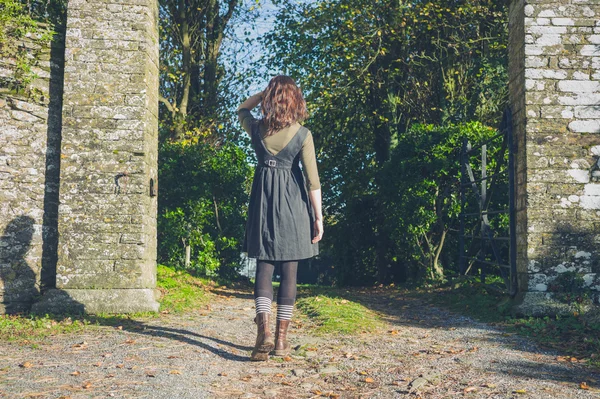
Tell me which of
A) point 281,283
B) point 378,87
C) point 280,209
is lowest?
point 281,283

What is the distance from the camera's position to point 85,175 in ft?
22.1

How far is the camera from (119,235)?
22.1 ft

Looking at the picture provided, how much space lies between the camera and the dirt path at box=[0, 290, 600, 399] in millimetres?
3824

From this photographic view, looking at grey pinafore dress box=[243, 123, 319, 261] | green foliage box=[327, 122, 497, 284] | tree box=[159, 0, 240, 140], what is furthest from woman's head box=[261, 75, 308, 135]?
tree box=[159, 0, 240, 140]

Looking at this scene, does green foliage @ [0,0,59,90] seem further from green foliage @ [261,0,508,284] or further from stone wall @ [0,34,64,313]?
green foliage @ [261,0,508,284]

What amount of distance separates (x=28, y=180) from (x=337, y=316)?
3.78 metres

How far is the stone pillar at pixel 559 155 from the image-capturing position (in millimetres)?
6504

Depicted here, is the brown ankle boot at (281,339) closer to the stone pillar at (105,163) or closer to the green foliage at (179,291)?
the stone pillar at (105,163)

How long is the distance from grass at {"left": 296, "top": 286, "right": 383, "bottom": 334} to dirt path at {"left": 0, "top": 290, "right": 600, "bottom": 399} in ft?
0.63

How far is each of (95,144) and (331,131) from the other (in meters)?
7.47

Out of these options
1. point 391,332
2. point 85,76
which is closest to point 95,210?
point 85,76

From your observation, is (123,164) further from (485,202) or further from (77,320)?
(485,202)

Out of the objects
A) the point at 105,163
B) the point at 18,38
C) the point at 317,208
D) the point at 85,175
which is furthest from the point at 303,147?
the point at 18,38

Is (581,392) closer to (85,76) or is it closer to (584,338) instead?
(584,338)
